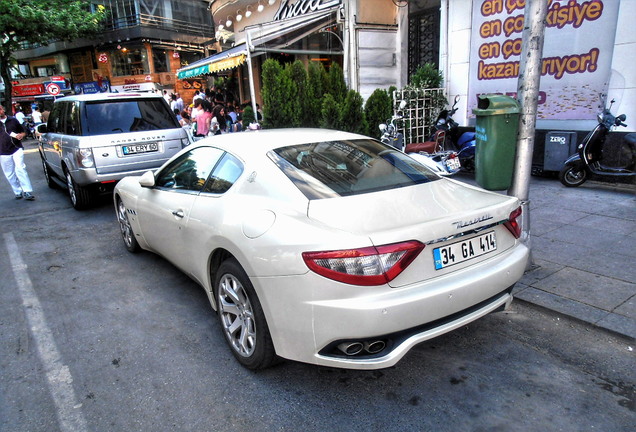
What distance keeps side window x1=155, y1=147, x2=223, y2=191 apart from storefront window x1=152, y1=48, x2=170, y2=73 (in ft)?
110

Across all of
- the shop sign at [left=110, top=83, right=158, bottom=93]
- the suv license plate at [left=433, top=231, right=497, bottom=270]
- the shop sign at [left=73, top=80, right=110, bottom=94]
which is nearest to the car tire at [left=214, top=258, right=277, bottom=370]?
the suv license plate at [left=433, top=231, right=497, bottom=270]

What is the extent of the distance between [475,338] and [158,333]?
2437mm

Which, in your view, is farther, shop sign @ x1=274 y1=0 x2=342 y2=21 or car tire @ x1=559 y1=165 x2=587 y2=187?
A: shop sign @ x1=274 y1=0 x2=342 y2=21

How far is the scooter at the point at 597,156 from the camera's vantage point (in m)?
6.60

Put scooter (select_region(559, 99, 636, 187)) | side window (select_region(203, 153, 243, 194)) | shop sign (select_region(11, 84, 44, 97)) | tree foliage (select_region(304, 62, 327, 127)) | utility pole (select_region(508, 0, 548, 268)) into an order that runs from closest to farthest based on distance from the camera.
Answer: side window (select_region(203, 153, 243, 194)), utility pole (select_region(508, 0, 548, 268)), scooter (select_region(559, 99, 636, 187)), tree foliage (select_region(304, 62, 327, 127)), shop sign (select_region(11, 84, 44, 97))

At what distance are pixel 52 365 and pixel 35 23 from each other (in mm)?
28343

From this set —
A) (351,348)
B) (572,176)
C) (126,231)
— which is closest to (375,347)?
(351,348)

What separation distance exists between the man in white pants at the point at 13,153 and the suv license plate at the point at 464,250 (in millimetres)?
8051

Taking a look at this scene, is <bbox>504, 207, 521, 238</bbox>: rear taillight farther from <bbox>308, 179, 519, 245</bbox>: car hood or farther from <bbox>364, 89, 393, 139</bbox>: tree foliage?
<bbox>364, 89, 393, 139</bbox>: tree foliage

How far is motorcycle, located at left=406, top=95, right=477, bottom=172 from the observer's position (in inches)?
316

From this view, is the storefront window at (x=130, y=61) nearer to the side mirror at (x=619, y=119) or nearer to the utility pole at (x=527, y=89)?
the side mirror at (x=619, y=119)

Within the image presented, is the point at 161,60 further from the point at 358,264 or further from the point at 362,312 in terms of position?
the point at 362,312

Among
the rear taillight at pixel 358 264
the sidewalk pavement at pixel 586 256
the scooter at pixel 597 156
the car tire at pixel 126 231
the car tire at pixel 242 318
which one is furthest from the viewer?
the scooter at pixel 597 156

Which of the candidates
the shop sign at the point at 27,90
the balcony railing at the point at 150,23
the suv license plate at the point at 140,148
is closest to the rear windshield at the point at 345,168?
the suv license plate at the point at 140,148
